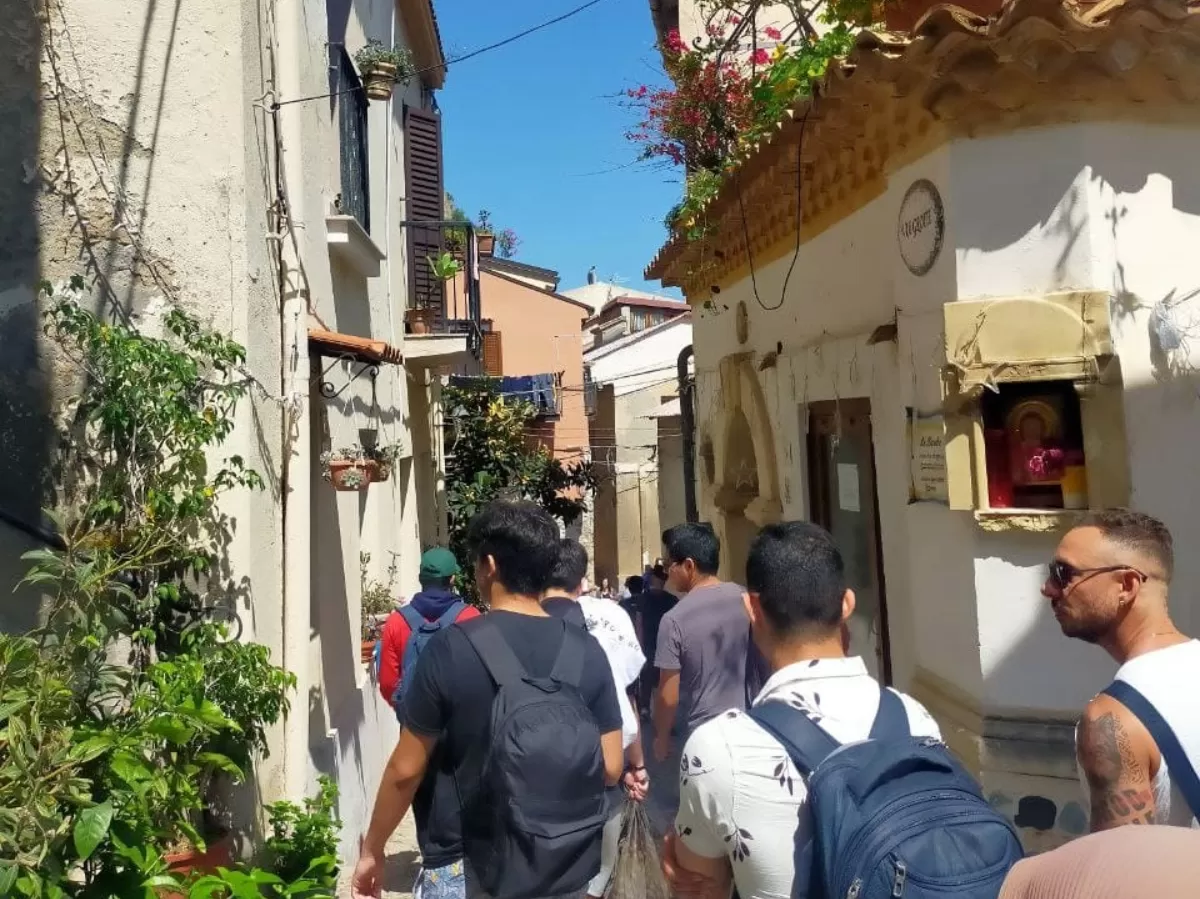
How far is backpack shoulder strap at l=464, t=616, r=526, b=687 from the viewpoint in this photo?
106 inches

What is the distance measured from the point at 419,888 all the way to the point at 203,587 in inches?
65.4

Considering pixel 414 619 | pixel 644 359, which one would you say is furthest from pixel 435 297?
pixel 644 359

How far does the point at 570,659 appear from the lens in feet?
9.27

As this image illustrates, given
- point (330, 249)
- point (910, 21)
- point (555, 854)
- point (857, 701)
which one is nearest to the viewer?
point (857, 701)

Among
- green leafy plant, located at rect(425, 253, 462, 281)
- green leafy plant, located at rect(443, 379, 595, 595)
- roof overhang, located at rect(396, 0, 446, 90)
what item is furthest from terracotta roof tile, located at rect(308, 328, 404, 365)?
green leafy plant, located at rect(443, 379, 595, 595)

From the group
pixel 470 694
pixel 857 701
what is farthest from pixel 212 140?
pixel 857 701

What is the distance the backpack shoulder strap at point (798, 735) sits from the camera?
1905mm

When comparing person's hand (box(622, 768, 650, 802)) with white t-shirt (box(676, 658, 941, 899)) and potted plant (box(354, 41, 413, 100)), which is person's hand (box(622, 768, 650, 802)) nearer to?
white t-shirt (box(676, 658, 941, 899))

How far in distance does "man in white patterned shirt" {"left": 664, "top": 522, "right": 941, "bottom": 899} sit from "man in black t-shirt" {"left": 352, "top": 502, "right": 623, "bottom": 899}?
74 cm

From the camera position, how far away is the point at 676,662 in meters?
4.33

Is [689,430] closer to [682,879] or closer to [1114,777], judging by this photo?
[1114,777]

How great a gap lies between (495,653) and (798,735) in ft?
3.36

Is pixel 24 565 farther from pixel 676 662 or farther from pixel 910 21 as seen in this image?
pixel 910 21

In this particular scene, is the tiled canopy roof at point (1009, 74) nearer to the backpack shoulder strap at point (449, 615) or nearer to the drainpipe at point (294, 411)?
the drainpipe at point (294, 411)
